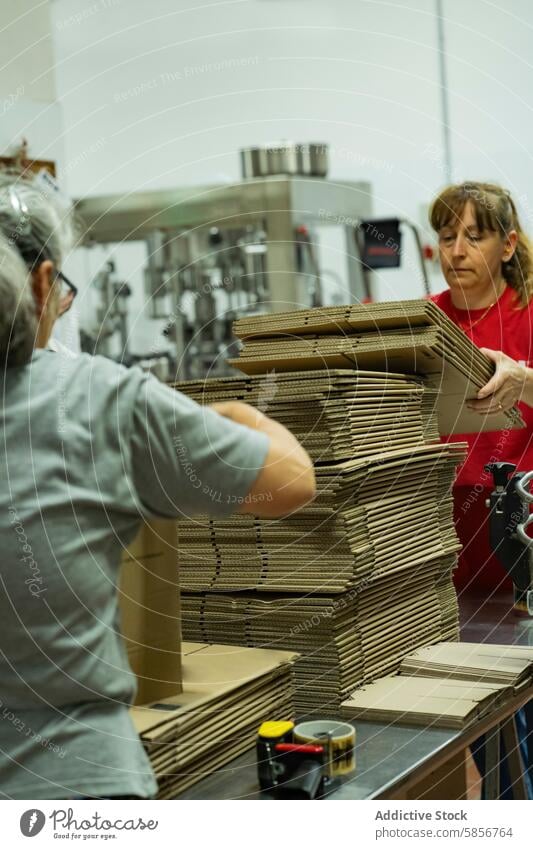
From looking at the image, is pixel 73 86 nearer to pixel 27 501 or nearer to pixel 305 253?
pixel 305 253

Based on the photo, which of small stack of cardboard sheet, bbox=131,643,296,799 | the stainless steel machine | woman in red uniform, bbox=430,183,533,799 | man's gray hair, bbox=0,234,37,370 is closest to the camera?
man's gray hair, bbox=0,234,37,370

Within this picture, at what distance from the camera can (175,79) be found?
4.34 m

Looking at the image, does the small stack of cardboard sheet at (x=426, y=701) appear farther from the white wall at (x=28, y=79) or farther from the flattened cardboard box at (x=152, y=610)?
the white wall at (x=28, y=79)

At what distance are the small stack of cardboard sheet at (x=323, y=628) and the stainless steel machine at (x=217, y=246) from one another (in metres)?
3.28

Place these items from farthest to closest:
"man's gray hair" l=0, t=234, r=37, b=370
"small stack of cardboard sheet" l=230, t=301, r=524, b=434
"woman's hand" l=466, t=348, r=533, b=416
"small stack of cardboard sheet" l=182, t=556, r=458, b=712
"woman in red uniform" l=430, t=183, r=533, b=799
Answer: "woman in red uniform" l=430, t=183, r=533, b=799 → "woman's hand" l=466, t=348, r=533, b=416 → "small stack of cardboard sheet" l=230, t=301, r=524, b=434 → "small stack of cardboard sheet" l=182, t=556, r=458, b=712 → "man's gray hair" l=0, t=234, r=37, b=370

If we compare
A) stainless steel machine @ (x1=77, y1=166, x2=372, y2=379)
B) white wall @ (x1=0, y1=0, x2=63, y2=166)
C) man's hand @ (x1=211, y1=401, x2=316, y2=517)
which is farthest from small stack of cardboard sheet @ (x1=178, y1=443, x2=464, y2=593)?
stainless steel machine @ (x1=77, y1=166, x2=372, y2=379)

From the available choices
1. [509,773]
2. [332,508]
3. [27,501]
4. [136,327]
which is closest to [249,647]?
[332,508]

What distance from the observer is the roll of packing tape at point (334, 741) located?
4.88 ft

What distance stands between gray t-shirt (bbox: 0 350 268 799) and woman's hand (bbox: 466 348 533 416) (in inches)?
47.9

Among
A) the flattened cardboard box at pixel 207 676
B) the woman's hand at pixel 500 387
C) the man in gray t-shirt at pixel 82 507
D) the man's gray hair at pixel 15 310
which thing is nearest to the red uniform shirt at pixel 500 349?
the woman's hand at pixel 500 387

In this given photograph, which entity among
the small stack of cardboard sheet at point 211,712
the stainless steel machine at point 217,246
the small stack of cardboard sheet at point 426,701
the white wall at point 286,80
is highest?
the white wall at point 286,80

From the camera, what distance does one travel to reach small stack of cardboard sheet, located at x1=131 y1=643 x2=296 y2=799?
1.43 metres

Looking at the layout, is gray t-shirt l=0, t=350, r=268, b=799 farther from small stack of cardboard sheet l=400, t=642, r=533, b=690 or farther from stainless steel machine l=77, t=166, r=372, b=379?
stainless steel machine l=77, t=166, r=372, b=379

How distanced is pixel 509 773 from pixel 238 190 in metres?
3.42
